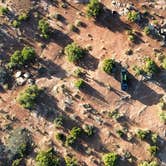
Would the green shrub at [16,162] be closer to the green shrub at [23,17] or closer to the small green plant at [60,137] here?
the small green plant at [60,137]

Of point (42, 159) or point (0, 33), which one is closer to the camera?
point (42, 159)

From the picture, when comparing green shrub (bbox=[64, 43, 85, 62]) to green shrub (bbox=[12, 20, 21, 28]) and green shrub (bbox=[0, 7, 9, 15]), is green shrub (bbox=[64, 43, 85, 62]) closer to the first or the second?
green shrub (bbox=[12, 20, 21, 28])

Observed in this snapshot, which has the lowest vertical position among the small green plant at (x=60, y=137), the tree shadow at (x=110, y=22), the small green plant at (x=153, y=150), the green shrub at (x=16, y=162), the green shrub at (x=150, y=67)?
the green shrub at (x=16, y=162)

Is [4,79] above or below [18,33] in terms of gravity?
below

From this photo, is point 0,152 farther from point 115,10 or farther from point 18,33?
point 115,10

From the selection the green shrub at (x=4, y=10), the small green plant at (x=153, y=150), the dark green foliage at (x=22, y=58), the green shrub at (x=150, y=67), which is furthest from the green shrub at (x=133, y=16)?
the small green plant at (x=153, y=150)

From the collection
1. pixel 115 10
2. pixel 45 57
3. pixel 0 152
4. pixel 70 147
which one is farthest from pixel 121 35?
pixel 0 152

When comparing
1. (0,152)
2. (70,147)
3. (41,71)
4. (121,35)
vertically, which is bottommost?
(0,152)

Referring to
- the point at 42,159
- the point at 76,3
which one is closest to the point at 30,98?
the point at 42,159
